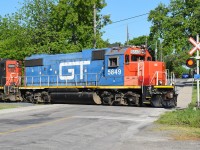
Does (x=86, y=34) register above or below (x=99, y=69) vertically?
above

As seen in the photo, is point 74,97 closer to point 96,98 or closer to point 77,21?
point 96,98

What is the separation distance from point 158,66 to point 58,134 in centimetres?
1268

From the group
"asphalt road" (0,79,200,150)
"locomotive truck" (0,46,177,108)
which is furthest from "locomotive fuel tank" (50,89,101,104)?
"asphalt road" (0,79,200,150)

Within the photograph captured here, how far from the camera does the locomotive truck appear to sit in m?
22.0

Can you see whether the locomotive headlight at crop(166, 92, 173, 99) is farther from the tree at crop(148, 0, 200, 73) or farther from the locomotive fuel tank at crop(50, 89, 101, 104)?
the tree at crop(148, 0, 200, 73)

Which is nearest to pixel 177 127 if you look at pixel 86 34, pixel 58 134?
pixel 58 134

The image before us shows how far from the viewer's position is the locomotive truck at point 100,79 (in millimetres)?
21953

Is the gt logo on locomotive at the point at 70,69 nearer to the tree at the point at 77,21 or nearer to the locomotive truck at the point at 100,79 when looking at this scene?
the locomotive truck at the point at 100,79

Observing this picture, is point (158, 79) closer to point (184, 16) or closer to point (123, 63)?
point (123, 63)

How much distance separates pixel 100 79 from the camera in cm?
2384

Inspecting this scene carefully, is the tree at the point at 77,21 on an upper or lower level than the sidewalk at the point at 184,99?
upper

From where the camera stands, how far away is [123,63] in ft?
74.0

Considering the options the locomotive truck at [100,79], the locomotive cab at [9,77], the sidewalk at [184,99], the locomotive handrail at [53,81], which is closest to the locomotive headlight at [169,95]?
the locomotive truck at [100,79]

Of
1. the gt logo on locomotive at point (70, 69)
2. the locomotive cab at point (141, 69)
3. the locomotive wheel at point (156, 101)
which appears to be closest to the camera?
the locomotive wheel at point (156, 101)
